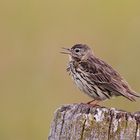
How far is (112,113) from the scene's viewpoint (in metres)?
5.66

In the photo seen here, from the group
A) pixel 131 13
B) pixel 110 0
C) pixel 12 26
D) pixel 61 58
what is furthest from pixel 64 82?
pixel 110 0

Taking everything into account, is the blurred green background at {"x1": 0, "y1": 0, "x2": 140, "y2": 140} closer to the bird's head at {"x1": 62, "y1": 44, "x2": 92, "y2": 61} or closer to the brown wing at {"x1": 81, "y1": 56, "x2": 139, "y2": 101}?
the bird's head at {"x1": 62, "y1": 44, "x2": 92, "y2": 61}

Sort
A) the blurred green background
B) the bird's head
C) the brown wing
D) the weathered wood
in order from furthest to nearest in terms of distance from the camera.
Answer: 1. the blurred green background
2. the bird's head
3. the brown wing
4. the weathered wood

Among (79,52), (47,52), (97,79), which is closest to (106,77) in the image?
(97,79)

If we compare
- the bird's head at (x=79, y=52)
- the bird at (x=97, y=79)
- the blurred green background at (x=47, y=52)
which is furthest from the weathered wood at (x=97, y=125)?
the blurred green background at (x=47, y=52)

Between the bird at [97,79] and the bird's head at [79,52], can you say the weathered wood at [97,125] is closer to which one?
the bird at [97,79]

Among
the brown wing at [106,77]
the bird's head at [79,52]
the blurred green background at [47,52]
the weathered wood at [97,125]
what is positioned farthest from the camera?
the blurred green background at [47,52]

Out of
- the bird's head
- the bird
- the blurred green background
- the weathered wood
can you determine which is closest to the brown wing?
the bird

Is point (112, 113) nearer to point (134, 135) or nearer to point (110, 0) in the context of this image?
point (134, 135)

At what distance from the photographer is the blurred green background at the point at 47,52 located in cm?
1102

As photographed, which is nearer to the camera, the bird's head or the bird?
the bird

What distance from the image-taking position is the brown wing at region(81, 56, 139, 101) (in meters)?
8.32

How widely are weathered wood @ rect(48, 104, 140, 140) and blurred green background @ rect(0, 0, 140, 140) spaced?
4.35 metres

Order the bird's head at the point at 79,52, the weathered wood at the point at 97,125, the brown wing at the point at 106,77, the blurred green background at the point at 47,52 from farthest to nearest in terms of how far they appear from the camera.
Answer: the blurred green background at the point at 47,52 < the bird's head at the point at 79,52 < the brown wing at the point at 106,77 < the weathered wood at the point at 97,125
